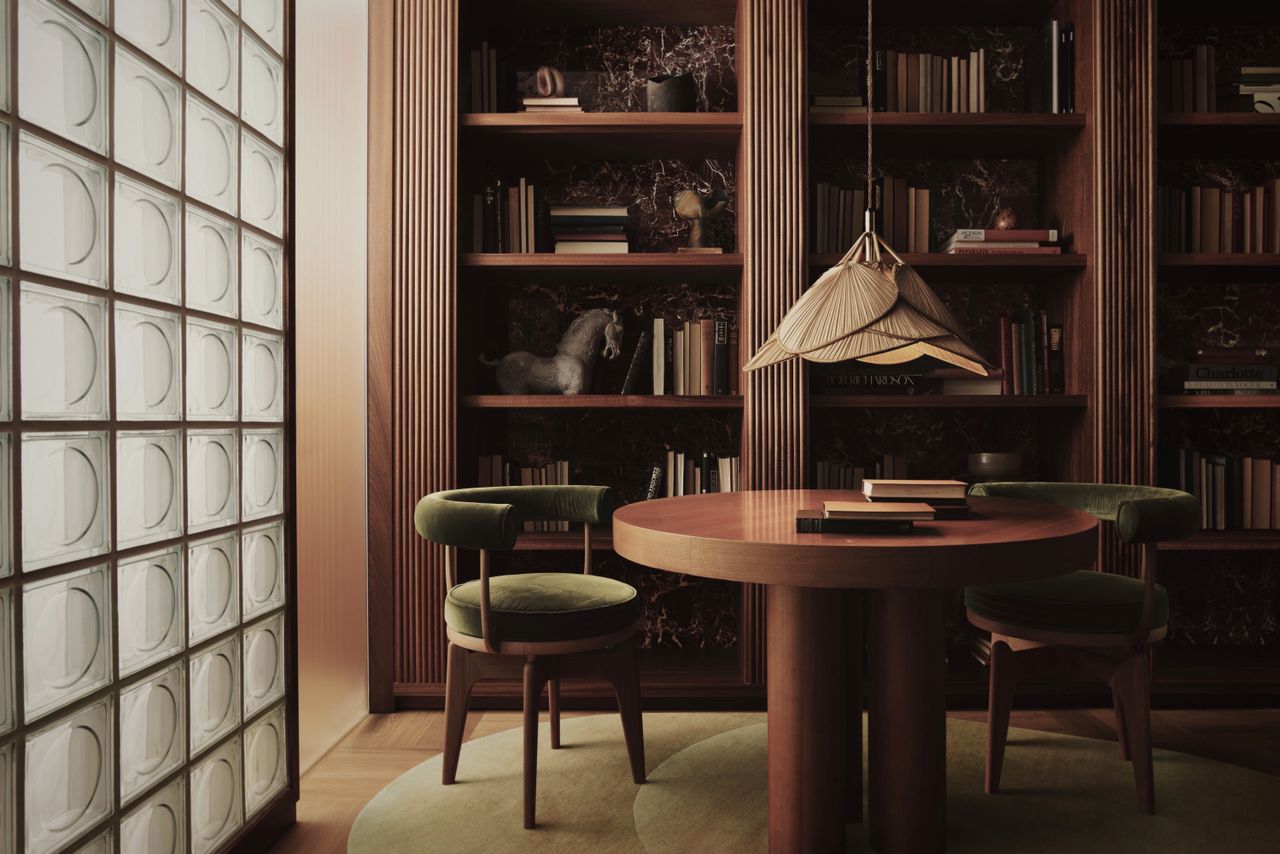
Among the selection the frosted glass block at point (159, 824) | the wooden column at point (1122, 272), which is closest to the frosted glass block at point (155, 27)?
the frosted glass block at point (159, 824)

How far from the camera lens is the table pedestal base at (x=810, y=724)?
1617 mm

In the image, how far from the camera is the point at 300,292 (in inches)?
91.8

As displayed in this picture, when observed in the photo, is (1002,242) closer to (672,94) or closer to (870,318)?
(672,94)

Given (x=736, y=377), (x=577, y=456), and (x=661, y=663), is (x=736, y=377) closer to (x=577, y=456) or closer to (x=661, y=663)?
(x=577, y=456)

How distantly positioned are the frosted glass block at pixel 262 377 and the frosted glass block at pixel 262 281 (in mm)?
44

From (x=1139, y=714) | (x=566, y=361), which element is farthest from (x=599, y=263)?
(x=1139, y=714)

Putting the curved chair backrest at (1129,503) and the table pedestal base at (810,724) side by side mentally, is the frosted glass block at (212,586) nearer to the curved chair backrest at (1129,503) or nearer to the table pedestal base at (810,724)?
the table pedestal base at (810,724)

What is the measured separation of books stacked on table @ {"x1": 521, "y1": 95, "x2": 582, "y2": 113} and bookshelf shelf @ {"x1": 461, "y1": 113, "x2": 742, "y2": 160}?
0.28 feet

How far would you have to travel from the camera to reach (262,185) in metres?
1.87

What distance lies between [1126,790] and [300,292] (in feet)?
8.50

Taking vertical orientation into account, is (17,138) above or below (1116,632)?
above

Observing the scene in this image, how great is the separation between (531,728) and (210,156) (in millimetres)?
1405

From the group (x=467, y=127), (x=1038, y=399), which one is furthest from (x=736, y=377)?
(x=467, y=127)

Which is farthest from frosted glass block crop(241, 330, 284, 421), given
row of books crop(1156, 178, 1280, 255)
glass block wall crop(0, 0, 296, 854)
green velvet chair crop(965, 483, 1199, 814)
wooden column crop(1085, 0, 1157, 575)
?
row of books crop(1156, 178, 1280, 255)
